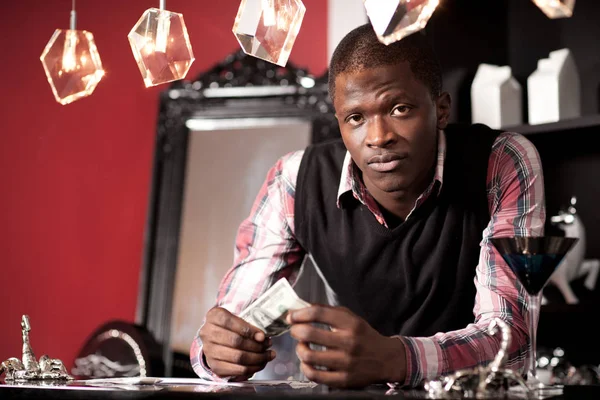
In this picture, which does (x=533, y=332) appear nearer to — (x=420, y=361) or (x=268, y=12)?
(x=420, y=361)

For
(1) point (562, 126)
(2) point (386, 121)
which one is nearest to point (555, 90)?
(1) point (562, 126)

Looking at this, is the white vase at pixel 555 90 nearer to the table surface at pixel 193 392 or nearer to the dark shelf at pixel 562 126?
the dark shelf at pixel 562 126

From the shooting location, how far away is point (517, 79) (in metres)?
2.88

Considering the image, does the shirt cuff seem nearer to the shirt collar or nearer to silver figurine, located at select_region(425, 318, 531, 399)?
silver figurine, located at select_region(425, 318, 531, 399)

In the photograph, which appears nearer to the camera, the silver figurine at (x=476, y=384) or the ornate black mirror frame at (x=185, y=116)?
the silver figurine at (x=476, y=384)

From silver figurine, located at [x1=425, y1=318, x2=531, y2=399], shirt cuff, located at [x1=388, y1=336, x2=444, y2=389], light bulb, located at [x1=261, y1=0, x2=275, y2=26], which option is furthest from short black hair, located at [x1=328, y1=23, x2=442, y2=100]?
silver figurine, located at [x1=425, y1=318, x2=531, y2=399]

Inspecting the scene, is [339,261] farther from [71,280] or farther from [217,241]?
[71,280]

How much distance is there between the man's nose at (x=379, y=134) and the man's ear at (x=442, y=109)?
24cm

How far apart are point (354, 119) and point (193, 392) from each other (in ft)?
2.56

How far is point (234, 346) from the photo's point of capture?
4.99ft

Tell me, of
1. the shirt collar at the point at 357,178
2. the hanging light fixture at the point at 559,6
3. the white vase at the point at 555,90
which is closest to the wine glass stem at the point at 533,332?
the hanging light fixture at the point at 559,6

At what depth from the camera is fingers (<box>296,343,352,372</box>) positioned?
4.11ft

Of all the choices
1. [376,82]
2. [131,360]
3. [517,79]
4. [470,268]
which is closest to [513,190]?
[470,268]

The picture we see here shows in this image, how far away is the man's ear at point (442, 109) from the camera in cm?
192
